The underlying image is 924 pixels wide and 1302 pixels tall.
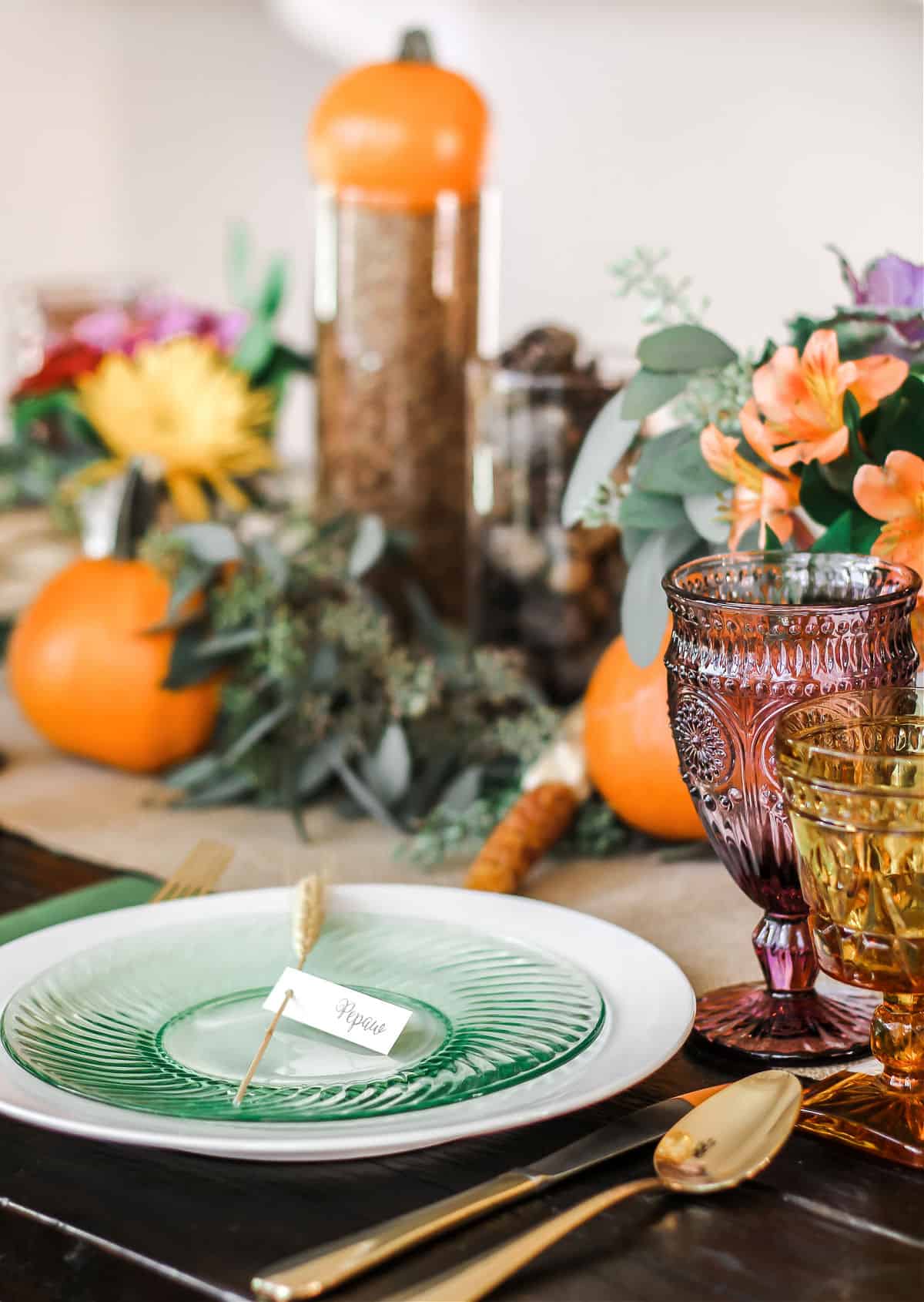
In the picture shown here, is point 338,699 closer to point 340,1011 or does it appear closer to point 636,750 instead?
point 636,750

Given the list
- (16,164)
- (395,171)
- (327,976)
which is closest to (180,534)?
(395,171)

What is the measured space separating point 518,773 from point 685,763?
314 mm

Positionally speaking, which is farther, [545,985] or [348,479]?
[348,479]

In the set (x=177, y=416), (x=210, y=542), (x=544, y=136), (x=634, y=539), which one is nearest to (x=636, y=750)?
(x=634, y=539)

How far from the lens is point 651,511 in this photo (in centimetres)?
66

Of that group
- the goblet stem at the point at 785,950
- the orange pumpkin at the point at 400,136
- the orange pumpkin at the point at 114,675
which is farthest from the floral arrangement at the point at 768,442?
the orange pumpkin at the point at 400,136

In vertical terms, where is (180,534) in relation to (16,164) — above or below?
below

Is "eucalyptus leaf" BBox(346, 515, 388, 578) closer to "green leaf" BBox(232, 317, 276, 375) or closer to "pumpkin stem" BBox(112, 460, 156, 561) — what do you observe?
"pumpkin stem" BBox(112, 460, 156, 561)

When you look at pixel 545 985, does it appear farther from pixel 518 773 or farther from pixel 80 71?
pixel 80 71

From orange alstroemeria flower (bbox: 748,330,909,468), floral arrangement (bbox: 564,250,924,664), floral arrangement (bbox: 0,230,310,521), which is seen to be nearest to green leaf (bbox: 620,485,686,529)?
floral arrangement (bbox: 564,250,924,664)

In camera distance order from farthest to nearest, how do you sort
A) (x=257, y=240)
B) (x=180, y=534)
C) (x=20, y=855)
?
(x=257, y=240), (x=180, y=534), (x=20, y=855)

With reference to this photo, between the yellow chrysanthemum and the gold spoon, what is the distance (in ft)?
2.61

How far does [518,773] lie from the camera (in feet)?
2.70

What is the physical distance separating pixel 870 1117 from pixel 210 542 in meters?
0.59
